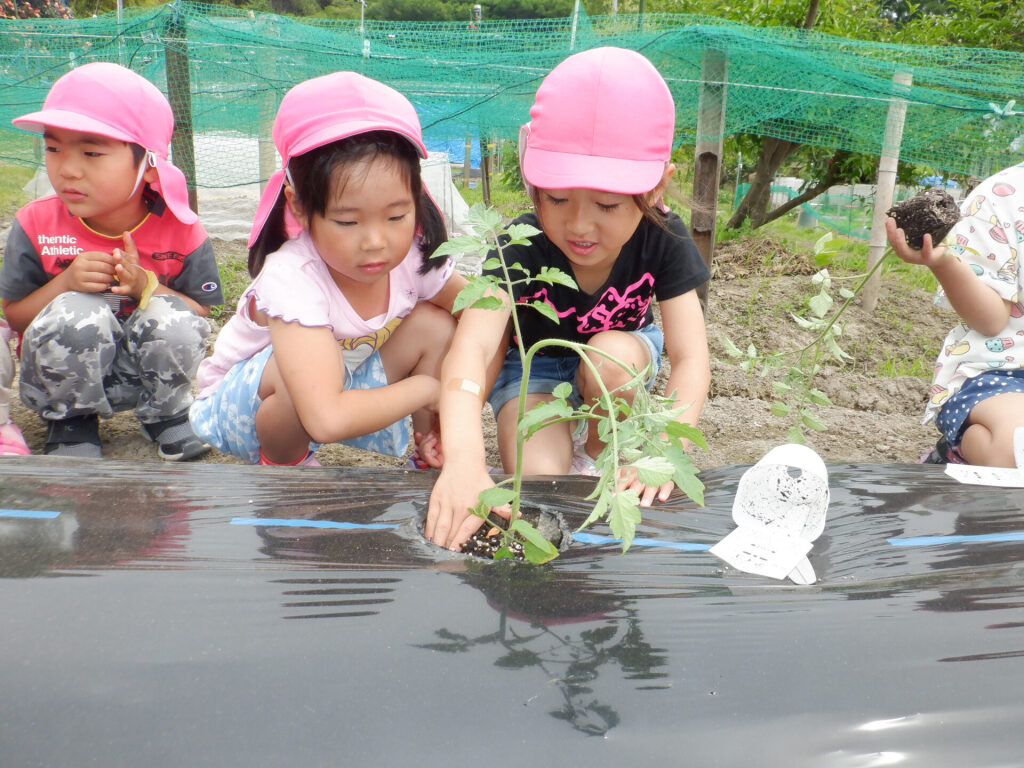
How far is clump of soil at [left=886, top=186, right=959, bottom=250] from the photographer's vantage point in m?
1.58

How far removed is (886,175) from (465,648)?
3860mm

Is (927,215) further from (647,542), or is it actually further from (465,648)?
(465,648)

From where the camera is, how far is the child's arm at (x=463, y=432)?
122 cm

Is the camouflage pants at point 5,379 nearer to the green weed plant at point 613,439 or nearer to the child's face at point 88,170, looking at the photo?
the child's face at point 88,170

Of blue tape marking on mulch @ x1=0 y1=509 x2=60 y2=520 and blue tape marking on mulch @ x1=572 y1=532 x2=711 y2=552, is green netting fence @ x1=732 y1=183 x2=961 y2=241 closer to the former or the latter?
blue tape marking on mulch @ x1=572 y1=532 x2=711 y2=552

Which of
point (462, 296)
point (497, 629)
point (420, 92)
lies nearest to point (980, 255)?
point (462, 296)

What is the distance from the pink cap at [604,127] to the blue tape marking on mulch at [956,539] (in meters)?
0.75

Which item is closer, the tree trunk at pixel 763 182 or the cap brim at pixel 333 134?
the cap brim at pixel 333 134

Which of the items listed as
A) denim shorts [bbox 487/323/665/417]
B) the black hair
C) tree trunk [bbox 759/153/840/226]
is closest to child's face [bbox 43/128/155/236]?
the black hair

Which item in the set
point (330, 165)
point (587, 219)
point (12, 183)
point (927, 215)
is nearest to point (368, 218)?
point (330, 165)

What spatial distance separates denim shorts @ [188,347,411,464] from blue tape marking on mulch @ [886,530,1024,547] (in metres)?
1.10

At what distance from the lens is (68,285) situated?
6.68ft

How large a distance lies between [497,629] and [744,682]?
27 centimetres

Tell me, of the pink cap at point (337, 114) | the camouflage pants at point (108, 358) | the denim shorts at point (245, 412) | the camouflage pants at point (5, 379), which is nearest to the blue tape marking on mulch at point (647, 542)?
the denim shorts at point (245, 412)
